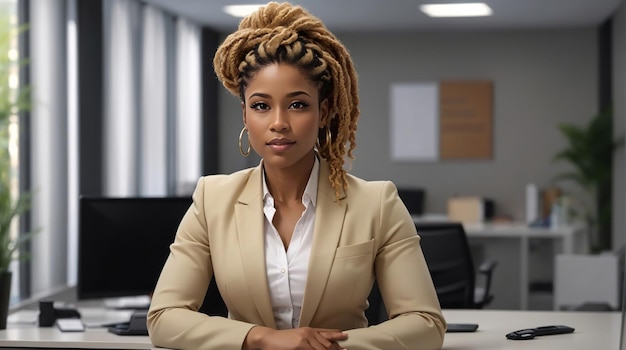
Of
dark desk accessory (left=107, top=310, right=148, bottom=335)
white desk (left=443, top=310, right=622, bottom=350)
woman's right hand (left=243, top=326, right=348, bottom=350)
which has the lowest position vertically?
dark desk accessory (left=107, top=310, right=148, bottom=335)

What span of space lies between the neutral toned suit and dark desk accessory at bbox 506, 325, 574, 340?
465 mm

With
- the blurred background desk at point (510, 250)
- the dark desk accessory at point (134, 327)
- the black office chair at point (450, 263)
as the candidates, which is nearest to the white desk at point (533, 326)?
the dark desk accessory at point (134, 327)

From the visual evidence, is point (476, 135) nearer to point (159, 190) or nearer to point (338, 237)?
point (159, 190)

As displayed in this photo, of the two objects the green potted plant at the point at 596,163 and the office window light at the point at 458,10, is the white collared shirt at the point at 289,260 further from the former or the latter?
the green potted plant at the point at 596,163

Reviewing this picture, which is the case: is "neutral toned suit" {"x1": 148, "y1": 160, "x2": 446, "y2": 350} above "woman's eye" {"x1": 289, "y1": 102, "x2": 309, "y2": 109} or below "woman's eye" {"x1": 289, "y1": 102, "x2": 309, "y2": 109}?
below

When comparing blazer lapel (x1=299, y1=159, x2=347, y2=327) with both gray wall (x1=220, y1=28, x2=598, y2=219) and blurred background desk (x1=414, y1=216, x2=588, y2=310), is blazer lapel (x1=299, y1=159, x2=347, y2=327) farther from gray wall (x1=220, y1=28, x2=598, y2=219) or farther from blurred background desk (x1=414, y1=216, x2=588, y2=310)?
gray wall (x1=220, y1=28, x2=598, y2=219)

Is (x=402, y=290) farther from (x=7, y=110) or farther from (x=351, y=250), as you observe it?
(x=7, y=110)

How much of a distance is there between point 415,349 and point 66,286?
16.7ft

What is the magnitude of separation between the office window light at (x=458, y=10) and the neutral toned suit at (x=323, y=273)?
6708mm

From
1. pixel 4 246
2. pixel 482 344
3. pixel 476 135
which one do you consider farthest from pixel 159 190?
pixel 482 344

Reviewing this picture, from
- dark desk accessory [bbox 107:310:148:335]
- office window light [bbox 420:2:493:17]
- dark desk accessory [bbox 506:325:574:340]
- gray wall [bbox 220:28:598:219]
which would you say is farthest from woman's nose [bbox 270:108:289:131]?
gray wall [bbox 220:28:598:219]

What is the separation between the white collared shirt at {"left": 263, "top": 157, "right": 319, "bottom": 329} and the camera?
2.01 m

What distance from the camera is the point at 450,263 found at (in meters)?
4.73

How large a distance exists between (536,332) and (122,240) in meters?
1.64
